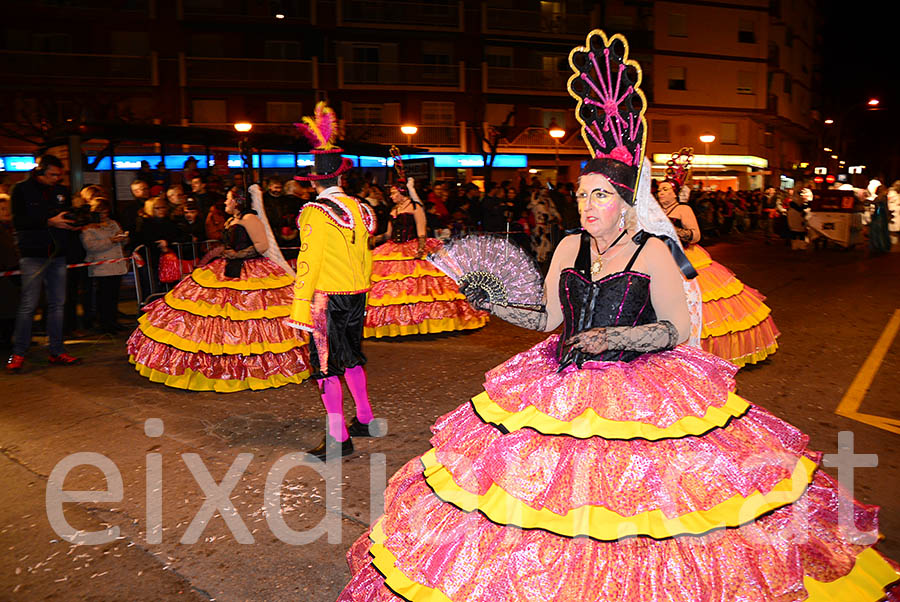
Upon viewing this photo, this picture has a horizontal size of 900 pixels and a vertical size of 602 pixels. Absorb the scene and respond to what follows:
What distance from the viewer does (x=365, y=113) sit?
3591 cm

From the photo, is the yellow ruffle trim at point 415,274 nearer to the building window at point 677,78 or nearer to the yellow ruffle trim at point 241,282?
the yellow ruffle trim at point 241,282

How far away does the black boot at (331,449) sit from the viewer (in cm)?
525

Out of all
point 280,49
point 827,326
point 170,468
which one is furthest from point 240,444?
point 280,49

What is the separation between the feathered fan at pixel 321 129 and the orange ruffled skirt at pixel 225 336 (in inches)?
97.1

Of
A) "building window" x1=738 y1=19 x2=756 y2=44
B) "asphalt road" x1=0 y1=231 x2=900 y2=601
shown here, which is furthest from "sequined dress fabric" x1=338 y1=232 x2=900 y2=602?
"building window" x1=738 y1=19 x2=756 y2=44

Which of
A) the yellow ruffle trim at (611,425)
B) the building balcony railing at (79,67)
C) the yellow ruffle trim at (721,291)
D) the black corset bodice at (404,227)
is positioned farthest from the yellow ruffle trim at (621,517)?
the building balcony railing at (79,67)

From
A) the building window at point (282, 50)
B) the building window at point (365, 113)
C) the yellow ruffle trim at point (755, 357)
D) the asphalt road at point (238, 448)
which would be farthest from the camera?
the building window at point (365, 113)

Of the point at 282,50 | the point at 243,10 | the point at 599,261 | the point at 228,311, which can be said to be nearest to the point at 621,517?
the point at 599,261

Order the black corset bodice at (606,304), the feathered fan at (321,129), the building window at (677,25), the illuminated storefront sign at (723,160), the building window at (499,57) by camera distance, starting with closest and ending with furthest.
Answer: the black corset bodice at (606,304) < the feathered fan at (321,129) < the building window at (499,57) < the illuminated storefront sign at (723,160) < the building window at (677,25)

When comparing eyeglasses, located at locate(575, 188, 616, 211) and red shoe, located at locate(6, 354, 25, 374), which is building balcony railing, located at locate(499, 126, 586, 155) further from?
eyeglasses, located at locate(575, 188, 616, 211)

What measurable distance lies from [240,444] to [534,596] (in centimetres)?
371

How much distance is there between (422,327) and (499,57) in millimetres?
31787

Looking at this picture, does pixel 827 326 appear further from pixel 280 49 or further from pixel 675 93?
pixel 675 93

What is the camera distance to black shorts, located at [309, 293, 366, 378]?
5199mm
